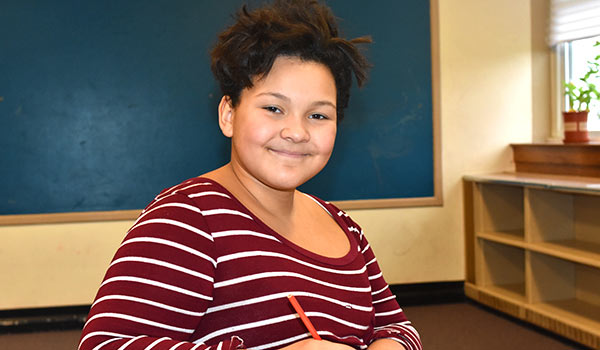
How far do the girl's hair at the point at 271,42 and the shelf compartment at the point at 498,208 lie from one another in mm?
2813

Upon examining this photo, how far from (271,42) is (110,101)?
106 inches

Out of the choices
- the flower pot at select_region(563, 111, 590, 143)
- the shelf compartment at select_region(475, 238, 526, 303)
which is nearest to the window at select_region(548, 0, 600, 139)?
the flower pot at select_region(563, 111, 590, 143)

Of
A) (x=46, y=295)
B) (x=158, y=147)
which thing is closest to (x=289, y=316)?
(x=158, y=147)

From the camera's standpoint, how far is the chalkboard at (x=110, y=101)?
10.9 feet

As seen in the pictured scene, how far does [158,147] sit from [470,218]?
6.51 feet

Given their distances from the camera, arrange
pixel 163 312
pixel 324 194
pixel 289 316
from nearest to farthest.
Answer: pixel 163 312 < pixel 289 316 < pixel 324 194

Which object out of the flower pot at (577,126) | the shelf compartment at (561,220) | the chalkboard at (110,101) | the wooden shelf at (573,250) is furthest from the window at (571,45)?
the chalkboard at (110,101)

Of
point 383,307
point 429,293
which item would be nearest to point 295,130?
point 383,307

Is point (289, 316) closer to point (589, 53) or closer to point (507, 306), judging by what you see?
point (507, 306)

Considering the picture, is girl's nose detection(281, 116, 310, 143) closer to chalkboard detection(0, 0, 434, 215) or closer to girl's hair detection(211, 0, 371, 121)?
girl's hair detection(211, 0, 371, 121)

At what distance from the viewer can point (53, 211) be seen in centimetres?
339

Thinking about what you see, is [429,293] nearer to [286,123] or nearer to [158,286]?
[286,123]

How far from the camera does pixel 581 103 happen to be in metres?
3.38

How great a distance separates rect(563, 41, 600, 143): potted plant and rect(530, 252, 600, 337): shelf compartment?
71 cm
